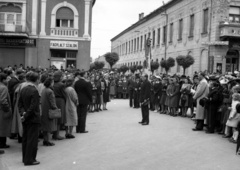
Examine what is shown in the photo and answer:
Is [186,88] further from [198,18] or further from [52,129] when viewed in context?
[198,18]

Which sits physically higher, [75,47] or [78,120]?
[75,47]

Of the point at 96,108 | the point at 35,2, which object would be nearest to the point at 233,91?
the point at 96,108

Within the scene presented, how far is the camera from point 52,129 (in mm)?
8609

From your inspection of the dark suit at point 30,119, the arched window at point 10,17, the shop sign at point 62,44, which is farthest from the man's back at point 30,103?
the arched window at point 10,17

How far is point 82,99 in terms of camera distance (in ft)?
35.7

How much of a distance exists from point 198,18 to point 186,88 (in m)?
20.1

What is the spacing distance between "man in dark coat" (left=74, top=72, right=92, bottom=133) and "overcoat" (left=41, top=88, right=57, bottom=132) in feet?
7.25

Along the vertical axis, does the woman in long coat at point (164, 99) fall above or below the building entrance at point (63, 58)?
below

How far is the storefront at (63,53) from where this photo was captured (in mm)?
27391

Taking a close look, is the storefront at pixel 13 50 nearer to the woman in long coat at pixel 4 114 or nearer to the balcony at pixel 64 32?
the balcony at pixel 64 32

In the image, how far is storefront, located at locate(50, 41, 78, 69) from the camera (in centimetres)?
2739

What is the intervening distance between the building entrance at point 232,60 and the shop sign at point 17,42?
57.6ft

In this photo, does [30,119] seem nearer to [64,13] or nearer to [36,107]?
[36,107]

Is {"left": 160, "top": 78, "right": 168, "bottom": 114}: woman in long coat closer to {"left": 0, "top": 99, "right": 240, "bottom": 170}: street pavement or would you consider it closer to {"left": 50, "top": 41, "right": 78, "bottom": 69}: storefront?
{"left": 0, "top": 99, "right": 240, "bottom": 170}: street pavement
